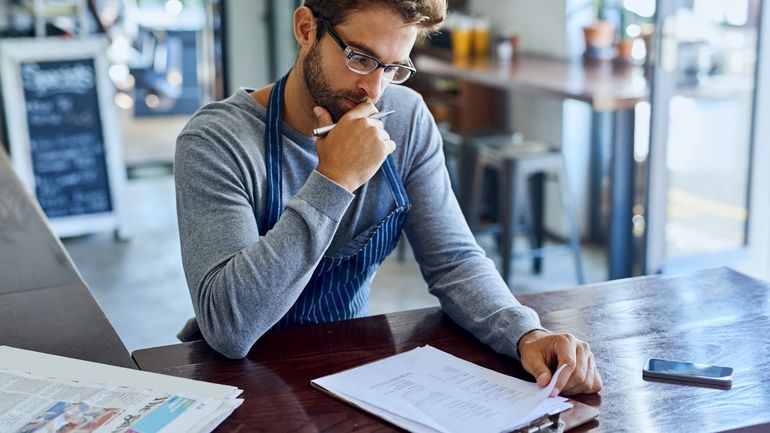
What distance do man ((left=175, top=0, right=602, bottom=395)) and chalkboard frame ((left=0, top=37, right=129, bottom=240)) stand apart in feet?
11.1

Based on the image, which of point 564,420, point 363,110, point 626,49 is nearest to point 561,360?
point 564,420

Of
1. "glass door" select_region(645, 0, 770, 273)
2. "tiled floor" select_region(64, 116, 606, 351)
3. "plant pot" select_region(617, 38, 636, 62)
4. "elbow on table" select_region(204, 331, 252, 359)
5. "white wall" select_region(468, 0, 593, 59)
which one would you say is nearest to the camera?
"elbow on table" select_region(204, 331, 252, 359)

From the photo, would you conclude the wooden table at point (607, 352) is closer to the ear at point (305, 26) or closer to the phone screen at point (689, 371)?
the phone screen at point (689, 371)

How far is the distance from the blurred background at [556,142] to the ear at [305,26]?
1084mm

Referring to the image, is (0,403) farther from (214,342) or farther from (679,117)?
(679,117)

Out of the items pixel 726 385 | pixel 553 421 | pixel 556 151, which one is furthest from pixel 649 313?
pixel 556 151

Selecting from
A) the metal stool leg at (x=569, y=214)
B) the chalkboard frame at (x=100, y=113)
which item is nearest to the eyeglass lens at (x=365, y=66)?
the metal stool leg at (x=569, y=214)

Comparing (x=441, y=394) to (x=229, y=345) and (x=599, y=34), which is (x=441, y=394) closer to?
(x=229, y=345)

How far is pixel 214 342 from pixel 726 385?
758 mm

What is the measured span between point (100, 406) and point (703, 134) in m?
3.04

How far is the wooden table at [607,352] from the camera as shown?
48.8 inches

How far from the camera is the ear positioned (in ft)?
Answer: 5.34

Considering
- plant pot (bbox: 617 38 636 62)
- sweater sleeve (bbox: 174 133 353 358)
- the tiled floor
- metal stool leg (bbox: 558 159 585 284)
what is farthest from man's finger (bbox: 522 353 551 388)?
plant pot (bbox: 617 38 636 62)

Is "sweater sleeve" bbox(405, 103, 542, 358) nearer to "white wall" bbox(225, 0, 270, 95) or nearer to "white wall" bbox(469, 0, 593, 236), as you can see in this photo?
"white wall" bbox(469, 0, 593, 236)
